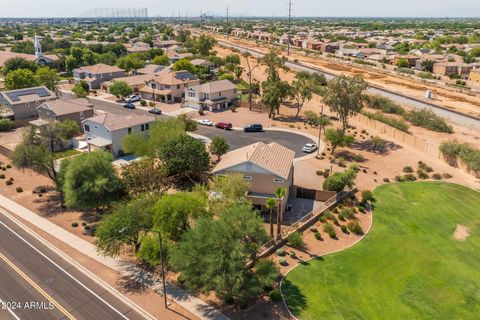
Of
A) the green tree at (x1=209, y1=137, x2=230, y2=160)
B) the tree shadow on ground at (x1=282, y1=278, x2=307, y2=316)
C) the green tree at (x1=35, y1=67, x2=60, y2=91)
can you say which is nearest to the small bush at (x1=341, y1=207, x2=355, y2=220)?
the tree shadow on ground at (x1=282, y1=278, x2=307, y2=316)

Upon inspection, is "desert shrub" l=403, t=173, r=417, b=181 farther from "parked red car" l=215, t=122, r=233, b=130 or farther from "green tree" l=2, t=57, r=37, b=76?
"green tree" l=2, t=57, r=37, b=76

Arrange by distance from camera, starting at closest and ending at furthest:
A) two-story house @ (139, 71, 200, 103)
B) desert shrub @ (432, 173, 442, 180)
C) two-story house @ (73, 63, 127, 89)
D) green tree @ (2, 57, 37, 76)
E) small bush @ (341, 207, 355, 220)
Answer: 1. small bush @ (341, 207, 355, 220)
2. desert shrub @ (432, 173, 442, 180)
3. two-story house @ (139, 71, 200, 103)
4. two-story house @ (73, 63, 127, 89)
5. green tree @ (2, 57, 37, 76)

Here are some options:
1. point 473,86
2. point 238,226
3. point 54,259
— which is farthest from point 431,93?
point 54,259

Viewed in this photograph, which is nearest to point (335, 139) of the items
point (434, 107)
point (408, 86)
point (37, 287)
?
point (37, 287)

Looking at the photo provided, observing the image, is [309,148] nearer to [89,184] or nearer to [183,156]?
[183,156]

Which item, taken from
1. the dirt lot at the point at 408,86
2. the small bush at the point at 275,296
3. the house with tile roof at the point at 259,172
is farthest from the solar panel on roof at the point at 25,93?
the dirt lot at the point at 408,86

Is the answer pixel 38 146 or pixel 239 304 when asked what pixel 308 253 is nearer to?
pixel 239 304
